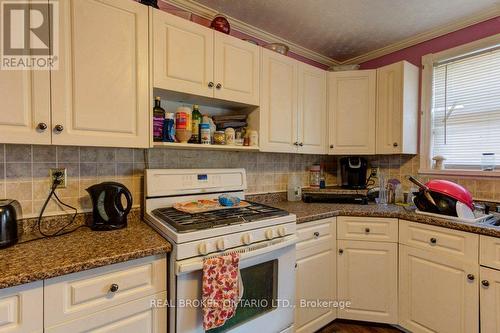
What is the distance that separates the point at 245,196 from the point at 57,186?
1.25 metres

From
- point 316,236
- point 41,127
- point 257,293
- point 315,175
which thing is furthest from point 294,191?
point 41,127

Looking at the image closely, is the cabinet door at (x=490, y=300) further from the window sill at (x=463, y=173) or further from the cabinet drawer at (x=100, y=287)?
the cabinet drawer at (x=100, y=287)

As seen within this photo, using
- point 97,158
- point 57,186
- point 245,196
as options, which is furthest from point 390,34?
point 57,186

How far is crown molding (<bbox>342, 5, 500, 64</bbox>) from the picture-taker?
72.0 inches

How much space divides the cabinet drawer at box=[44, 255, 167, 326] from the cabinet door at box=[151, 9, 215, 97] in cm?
94

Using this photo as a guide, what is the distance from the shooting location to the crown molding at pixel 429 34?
72.0 inches

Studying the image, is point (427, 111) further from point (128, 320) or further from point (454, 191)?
point (128, 320)

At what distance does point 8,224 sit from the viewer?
3.38 ft

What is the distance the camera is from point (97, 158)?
1455mm

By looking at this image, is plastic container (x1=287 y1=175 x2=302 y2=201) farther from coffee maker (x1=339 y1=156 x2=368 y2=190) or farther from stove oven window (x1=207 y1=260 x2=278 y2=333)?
stove oven window (x1=207 y1=260 x2=278 y2=333)

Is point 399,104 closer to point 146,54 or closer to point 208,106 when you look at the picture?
point 208,106

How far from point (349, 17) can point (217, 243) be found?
1913mm

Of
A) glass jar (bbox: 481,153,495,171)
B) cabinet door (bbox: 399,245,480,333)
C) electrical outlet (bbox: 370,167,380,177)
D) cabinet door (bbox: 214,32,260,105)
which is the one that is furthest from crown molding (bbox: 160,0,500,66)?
cabinet door (bbox: 399,245,480,333)

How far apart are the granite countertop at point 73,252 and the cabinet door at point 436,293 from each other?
1610mm
